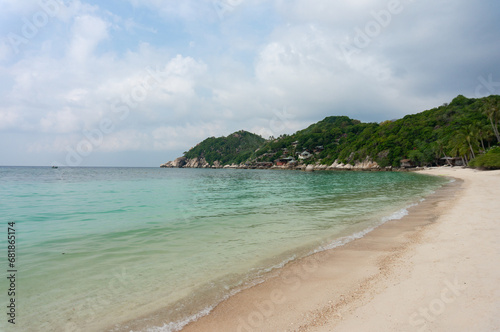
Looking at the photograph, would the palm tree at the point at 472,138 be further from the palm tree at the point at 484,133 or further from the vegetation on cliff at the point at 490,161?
the vegetation on cliff at the point at 490,161

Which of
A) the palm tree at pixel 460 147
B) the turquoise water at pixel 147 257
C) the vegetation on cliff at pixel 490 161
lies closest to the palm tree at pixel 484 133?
the palm tree at pixel 460 147

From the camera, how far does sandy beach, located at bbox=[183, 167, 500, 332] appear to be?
153 inches

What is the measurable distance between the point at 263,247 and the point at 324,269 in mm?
2671

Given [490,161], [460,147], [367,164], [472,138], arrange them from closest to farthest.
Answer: [490,161]
[472,138]
[460,147]
[367,164]

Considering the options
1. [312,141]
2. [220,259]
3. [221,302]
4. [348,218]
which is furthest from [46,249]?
[312,141]

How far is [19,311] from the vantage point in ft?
16.2

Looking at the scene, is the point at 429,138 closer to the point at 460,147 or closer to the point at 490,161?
the point at 460,147

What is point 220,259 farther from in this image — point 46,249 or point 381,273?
point 46,249

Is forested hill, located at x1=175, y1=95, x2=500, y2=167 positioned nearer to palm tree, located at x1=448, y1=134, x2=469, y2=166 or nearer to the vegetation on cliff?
palm tree, located at x1=448, y1=134, x2=469, y2=166

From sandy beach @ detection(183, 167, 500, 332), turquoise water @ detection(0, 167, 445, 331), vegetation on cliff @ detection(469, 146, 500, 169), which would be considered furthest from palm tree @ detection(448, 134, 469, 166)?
sandy beach @ detection(183, 167, 500, 332)

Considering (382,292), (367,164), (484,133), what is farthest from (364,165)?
(382,292)

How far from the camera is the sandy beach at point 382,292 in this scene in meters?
3.89

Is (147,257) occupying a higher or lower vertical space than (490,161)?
lower

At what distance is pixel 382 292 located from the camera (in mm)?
4871
